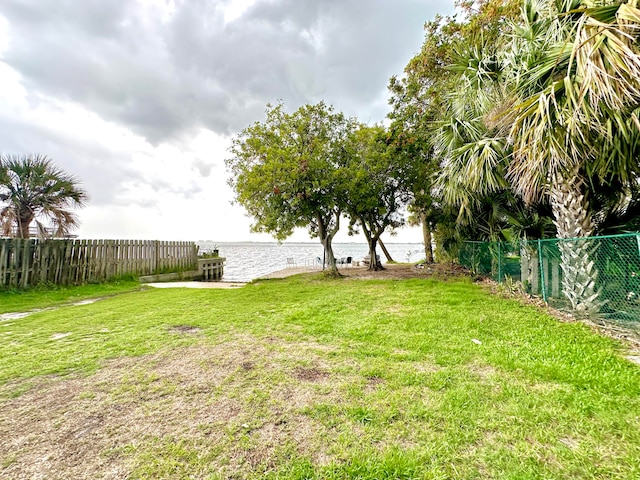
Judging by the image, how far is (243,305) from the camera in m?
6.17

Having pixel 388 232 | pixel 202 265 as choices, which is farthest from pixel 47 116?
pixel 388 232

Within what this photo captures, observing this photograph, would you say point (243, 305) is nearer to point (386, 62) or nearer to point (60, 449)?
point (60, 449)

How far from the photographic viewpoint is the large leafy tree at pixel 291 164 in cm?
898

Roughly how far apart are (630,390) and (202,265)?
52.7ft

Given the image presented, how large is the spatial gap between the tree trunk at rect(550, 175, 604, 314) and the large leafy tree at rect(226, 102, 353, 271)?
19.9 feet

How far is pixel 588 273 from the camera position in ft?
14.5

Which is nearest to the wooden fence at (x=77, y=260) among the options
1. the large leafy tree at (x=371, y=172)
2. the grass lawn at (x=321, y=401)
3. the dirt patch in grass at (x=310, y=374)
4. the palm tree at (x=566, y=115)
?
the grass lawn at (x=321, y=401)

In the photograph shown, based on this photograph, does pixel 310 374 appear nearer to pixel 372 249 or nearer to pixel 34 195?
pixel 372 249

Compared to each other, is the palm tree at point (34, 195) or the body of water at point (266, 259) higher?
the palm tree at point (34, 195)

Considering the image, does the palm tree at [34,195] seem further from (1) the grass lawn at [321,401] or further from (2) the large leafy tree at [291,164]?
(1) the grass lawn at [321,401]

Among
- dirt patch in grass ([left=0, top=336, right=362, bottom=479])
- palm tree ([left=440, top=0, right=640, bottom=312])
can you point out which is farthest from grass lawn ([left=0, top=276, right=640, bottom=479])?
palm tree ([left=440, top=0, right=640, bottom=312])

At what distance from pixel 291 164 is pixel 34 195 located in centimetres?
865

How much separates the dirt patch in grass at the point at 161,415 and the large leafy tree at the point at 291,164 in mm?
6807

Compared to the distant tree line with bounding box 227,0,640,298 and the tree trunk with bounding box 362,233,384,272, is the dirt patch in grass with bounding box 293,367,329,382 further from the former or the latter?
the tree trunk with bounding box 362,233,384,272
